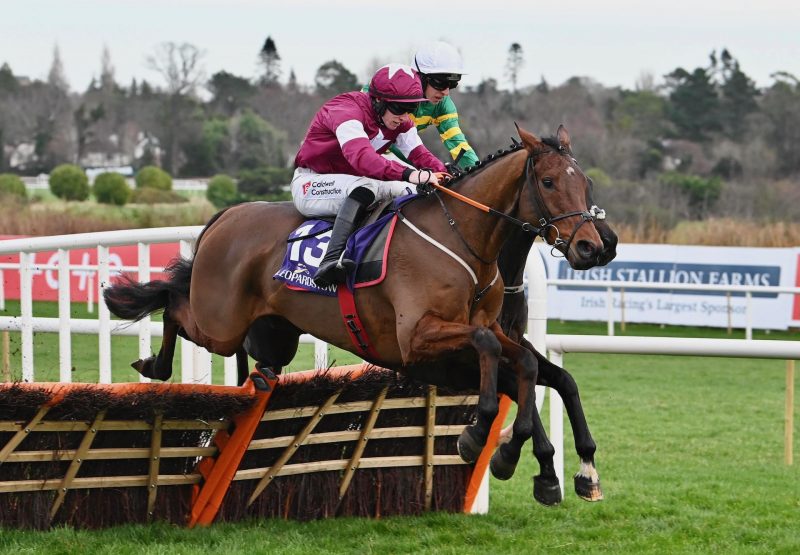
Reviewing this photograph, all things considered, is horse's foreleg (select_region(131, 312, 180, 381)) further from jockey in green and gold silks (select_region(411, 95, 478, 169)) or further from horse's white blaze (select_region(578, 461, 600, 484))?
horse's white blaze (select_region(578, 461, 600, 484))

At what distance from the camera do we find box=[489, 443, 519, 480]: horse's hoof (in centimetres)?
448

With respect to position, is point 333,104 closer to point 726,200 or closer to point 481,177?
point 481,177

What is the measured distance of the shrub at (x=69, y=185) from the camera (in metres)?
31.5

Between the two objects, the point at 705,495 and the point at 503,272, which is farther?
the point at 705,495

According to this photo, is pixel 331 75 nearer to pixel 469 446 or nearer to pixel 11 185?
pixel 11 185

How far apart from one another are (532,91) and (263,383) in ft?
145

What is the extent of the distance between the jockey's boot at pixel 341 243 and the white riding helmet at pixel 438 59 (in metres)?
0.69

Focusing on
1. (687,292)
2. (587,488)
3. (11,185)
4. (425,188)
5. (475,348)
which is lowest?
(687,292)

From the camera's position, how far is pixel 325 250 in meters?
4.89

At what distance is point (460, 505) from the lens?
222 inches

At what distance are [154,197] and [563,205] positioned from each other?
26.6 m

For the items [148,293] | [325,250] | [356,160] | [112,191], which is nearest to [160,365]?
[148,293]

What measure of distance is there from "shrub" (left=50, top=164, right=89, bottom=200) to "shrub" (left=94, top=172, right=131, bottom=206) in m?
1.13

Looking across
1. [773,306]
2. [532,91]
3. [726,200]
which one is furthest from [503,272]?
[532,91]
